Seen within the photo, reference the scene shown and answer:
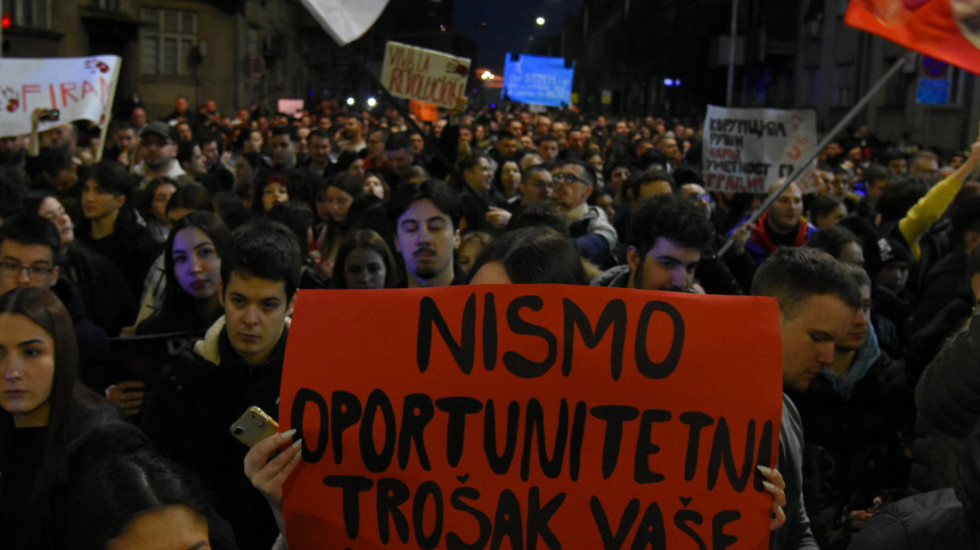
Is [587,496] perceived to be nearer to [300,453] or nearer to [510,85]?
[300,453]

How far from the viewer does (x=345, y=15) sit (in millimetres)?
4531

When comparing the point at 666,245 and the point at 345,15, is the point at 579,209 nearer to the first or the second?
the point at 345,15

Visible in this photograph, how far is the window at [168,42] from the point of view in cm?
3250

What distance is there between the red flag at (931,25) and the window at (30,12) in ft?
69.4

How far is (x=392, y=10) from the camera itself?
236ft

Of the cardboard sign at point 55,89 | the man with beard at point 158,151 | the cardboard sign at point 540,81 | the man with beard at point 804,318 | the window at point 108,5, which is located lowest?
the man with beard at point 804,318

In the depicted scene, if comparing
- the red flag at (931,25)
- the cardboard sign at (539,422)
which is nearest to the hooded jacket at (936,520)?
the cardboard sign at (539,422)

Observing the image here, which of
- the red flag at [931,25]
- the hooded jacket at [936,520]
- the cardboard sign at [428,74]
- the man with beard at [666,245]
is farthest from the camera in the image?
the cardboard sign at [428,74]

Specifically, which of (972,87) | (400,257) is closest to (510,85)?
(972,87)

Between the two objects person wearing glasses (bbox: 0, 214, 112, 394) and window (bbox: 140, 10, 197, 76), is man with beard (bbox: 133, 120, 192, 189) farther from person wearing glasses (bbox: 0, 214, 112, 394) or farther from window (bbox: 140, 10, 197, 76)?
window (bbox: 140, 10, 197, 76)

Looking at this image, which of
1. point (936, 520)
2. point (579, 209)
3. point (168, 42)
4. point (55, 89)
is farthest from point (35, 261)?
point (168, 42)

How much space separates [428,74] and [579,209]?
353 cm

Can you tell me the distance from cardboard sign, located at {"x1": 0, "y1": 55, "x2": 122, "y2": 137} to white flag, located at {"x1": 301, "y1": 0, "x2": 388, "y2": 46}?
4784 mm

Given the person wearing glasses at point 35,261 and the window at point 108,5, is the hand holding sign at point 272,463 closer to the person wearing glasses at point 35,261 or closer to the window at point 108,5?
the person wearing glasses at point 35,261
